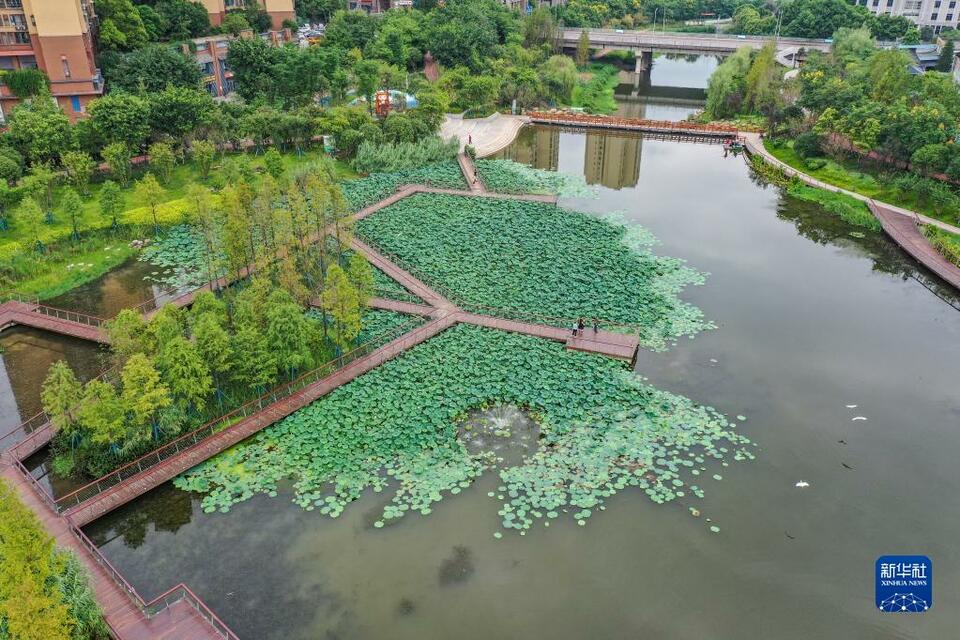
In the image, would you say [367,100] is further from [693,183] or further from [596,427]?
[596,427]

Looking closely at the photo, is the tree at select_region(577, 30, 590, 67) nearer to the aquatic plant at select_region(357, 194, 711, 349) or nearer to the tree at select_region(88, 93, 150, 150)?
the aquatic plant at select_region(357, 194, 711, 349)

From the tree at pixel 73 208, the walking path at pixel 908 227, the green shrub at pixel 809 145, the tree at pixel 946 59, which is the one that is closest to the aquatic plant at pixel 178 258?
the tree at pixel 73 208

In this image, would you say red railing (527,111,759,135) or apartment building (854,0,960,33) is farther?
apartment building (854,0,960,33)

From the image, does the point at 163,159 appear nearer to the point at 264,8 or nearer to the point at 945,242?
the point at 264,8

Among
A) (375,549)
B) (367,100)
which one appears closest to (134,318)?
(375,549)

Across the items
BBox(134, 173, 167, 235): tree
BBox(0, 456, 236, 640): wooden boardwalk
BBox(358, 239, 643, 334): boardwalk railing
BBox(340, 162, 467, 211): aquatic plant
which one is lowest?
BBox(0, 456, 236, 640): wooden boardwalk

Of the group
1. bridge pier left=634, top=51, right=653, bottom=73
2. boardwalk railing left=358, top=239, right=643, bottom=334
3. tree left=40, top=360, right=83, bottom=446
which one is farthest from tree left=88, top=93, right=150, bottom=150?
bridge pier left=634, top=51, right=653, bottom=73
